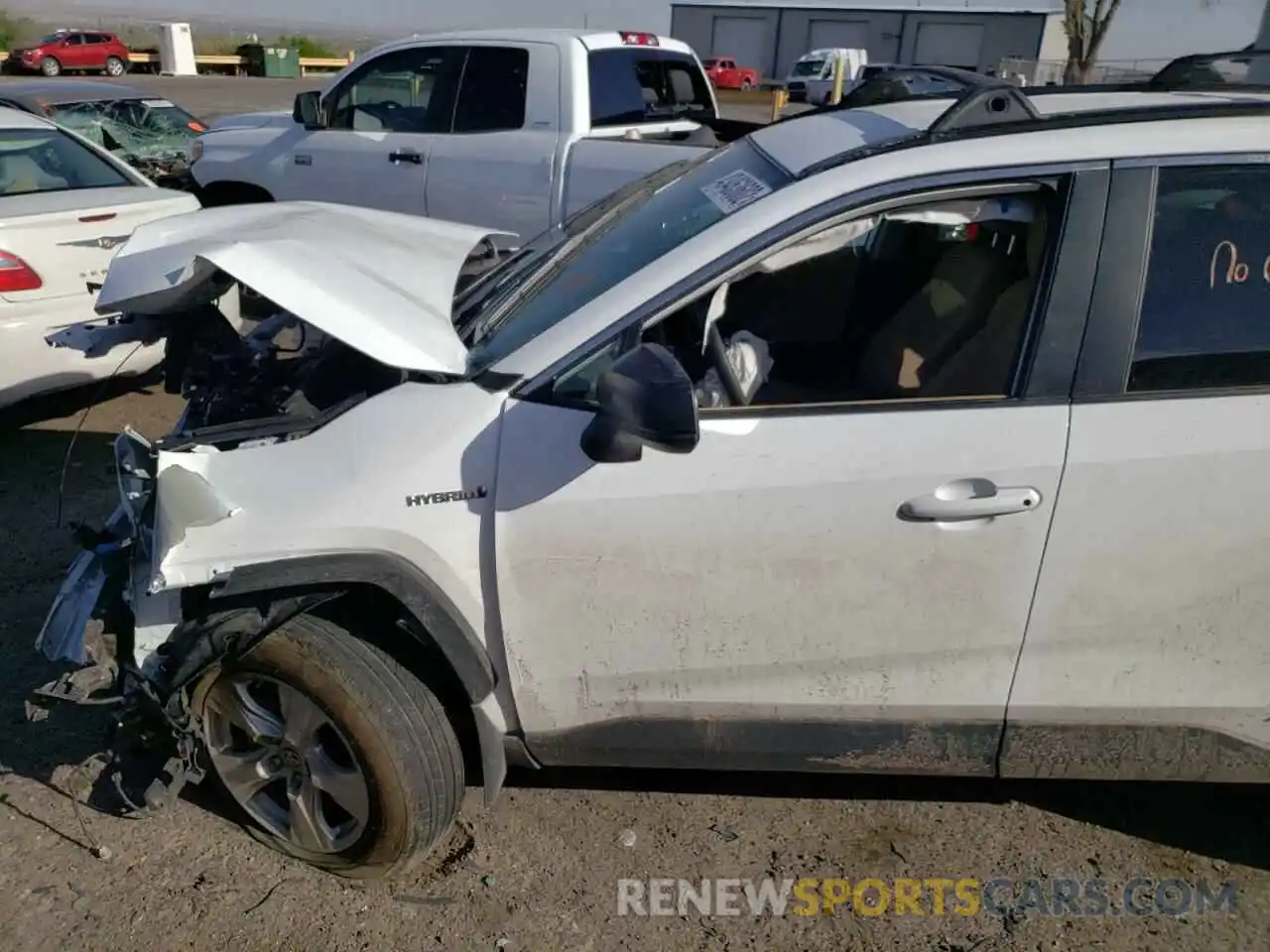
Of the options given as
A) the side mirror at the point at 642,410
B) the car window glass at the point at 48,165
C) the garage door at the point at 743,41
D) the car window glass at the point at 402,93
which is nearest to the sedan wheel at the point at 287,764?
the side mirror at the point at 642,410

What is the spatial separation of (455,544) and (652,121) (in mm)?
4947

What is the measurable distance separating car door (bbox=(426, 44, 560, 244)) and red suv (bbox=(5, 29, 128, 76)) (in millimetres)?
34694

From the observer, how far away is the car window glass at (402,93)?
6594mm

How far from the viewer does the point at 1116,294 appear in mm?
2201

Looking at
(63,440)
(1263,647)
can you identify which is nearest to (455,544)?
(1263,647)

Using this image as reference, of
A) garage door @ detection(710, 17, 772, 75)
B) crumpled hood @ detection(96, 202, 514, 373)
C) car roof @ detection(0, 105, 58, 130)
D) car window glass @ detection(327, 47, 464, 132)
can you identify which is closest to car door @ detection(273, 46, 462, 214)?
car window glass @ detection(327, 47, 464, 132)

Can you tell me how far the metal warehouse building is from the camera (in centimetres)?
4691

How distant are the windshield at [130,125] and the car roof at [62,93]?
0.19ft

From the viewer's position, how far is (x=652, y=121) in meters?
6.57

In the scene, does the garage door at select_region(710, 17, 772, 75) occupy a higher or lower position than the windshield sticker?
lower

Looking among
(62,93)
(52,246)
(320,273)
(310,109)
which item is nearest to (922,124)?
(320,273)

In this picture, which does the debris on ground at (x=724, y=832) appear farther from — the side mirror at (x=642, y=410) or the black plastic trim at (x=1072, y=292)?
the black plastic trim at (x=1072, y=292)

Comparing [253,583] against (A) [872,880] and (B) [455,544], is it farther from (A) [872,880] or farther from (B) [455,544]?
(A) [872,880]

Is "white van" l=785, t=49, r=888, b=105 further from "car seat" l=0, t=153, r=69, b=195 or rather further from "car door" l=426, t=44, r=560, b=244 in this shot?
"car seat" l=0, t=153, r=69, b=195
